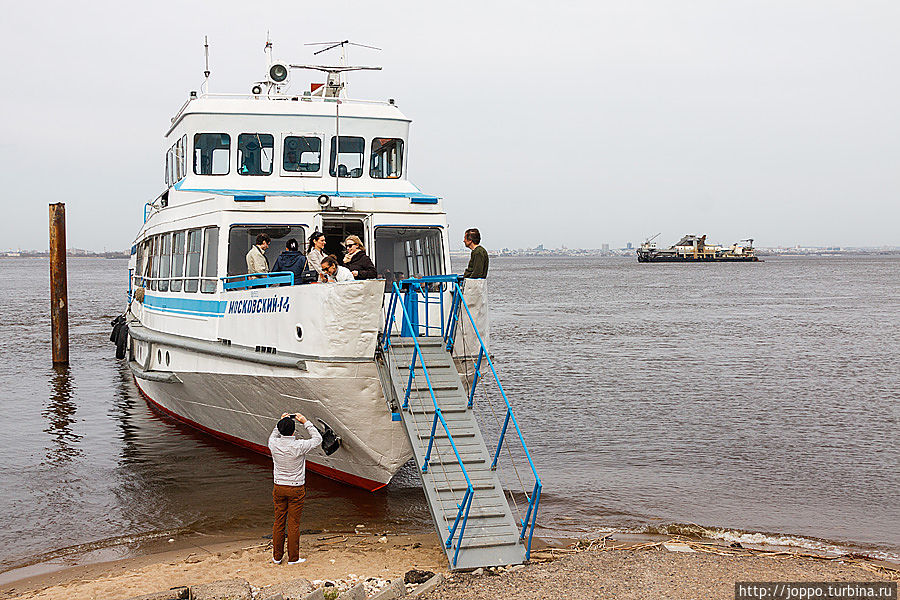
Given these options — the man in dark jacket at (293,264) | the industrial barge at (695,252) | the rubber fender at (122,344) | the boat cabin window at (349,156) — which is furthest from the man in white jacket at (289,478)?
the industrial barge at (695,252)

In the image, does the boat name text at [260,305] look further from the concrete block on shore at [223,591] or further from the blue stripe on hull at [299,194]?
the concrete block on shore at [223,591]

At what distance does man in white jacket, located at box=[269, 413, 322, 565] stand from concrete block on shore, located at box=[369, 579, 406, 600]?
145 cm

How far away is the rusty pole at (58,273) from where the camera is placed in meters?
23.3

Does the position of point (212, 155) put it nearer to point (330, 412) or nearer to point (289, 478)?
point (330, 412)

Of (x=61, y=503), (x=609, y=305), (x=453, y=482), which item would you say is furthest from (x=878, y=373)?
(x=609, y=305)

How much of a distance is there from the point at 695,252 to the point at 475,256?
13829 cm

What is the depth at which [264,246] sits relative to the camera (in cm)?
1083

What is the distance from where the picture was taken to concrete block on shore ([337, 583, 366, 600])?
7.00 metres

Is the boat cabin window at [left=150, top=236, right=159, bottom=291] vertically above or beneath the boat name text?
above

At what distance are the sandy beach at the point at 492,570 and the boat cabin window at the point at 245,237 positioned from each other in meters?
3.80

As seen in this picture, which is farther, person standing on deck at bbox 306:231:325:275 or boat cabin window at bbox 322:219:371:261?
boat cabin window at bbox 322:219:371:261

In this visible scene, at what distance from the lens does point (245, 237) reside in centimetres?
1141

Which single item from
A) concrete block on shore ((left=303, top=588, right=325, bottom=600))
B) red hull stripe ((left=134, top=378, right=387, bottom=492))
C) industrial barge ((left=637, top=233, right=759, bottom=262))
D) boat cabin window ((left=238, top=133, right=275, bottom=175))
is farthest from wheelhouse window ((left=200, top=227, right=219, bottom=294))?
industrial barge ((left=637, top=233, right=759, bottom=262))

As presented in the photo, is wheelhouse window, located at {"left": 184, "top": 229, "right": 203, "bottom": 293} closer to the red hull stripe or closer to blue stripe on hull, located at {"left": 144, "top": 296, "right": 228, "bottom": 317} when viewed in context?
blue stripe on hull, located at {"left": 144, "top": 296, "right": 228, "bottom": 317}
